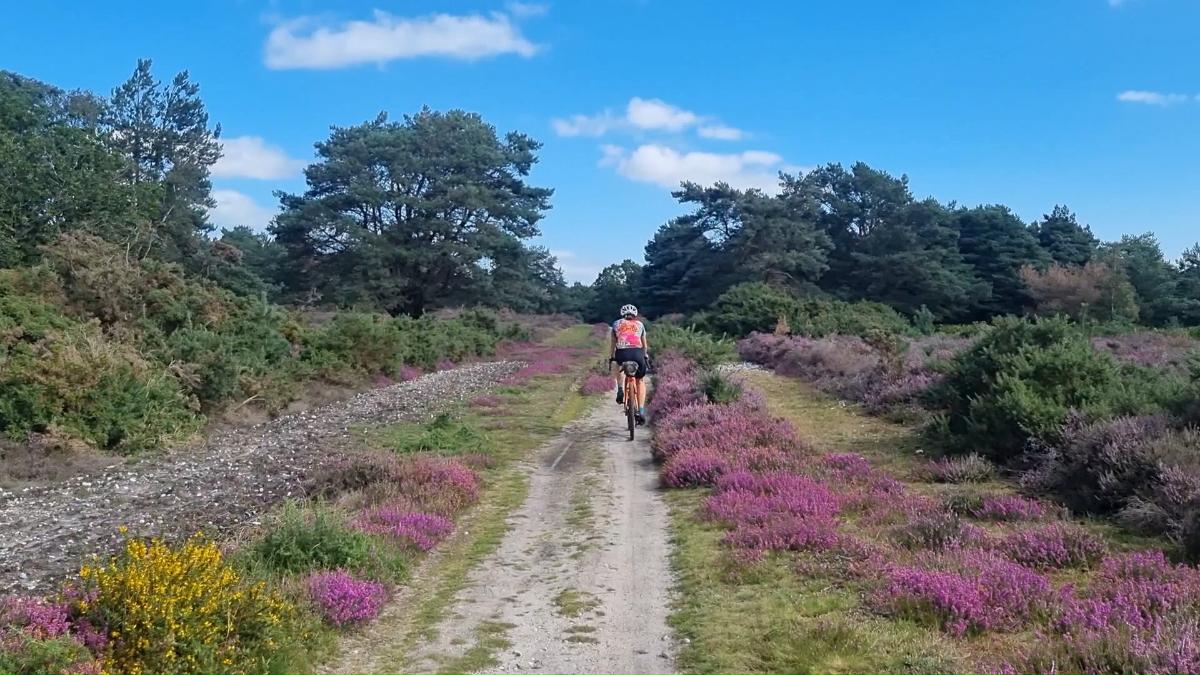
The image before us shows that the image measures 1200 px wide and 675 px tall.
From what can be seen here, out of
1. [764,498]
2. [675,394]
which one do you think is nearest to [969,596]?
[764,498]

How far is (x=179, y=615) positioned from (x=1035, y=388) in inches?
410

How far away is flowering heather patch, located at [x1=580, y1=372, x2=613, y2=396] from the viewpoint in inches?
843

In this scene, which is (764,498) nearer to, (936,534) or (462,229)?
(936,534)

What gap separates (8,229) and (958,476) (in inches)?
1154

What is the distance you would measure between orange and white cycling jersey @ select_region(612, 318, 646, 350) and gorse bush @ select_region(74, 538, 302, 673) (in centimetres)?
939

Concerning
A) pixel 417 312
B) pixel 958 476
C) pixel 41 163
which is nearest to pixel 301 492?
pixel 958 476

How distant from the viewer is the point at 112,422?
13.4m

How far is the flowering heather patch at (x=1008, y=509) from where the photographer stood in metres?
7.91

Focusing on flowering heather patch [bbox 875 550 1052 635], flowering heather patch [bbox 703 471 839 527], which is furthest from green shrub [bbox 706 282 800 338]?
flowering heather patch [bbox 875 550 1052 635]

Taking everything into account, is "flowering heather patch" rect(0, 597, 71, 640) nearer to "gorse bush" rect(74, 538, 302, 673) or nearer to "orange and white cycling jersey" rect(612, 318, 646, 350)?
"gorse bush" rect(74, 538, 302, 673)

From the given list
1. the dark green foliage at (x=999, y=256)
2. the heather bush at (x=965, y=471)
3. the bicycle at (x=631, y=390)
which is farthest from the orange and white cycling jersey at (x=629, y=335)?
the dark green foliage at (x=999, y=256)

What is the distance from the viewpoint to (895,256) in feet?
213

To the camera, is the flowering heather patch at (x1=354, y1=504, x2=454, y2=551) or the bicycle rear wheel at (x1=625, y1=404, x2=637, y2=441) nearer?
the flowering heather patch at (x1=354, y1=504, x2=454, y2=551)

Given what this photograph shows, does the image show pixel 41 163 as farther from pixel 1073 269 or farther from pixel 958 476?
pixel 1073 269
